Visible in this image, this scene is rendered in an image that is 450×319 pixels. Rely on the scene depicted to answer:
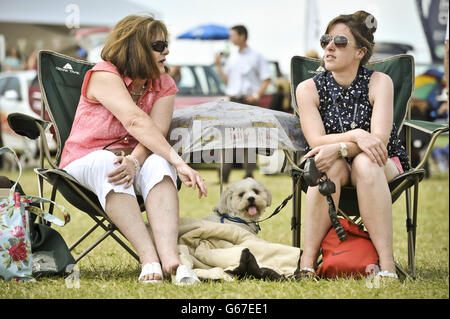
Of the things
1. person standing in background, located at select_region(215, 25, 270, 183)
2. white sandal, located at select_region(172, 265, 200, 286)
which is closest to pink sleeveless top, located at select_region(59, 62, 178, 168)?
white sandal, located at select_region(172, 265, 200, 286)

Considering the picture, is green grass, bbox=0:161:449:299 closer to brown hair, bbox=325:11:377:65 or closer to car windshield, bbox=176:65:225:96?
brown hair, bbox=325:11:377:65

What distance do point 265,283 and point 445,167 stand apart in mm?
8447

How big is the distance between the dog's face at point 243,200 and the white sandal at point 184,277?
0.86m

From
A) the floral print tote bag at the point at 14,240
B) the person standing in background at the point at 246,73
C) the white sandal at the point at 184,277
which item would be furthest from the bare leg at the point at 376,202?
the person standing in background at the point at 246,73

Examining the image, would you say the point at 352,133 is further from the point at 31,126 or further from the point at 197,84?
the point at 197,84

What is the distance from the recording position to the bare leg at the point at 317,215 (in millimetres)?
3031

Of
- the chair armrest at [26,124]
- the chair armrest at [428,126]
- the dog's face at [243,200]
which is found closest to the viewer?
the chair armrest at [26,124]

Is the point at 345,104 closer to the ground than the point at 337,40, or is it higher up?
closer to the ground

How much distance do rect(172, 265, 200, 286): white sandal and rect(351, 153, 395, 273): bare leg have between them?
772 millimetres

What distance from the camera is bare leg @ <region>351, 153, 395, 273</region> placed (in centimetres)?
296

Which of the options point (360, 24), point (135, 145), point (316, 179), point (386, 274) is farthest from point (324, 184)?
point (135, 145)

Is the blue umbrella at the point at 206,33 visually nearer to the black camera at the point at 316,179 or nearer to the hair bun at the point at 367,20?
the hair bun at the point at 367,20

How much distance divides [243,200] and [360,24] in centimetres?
107

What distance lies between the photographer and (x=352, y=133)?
9.99ft
